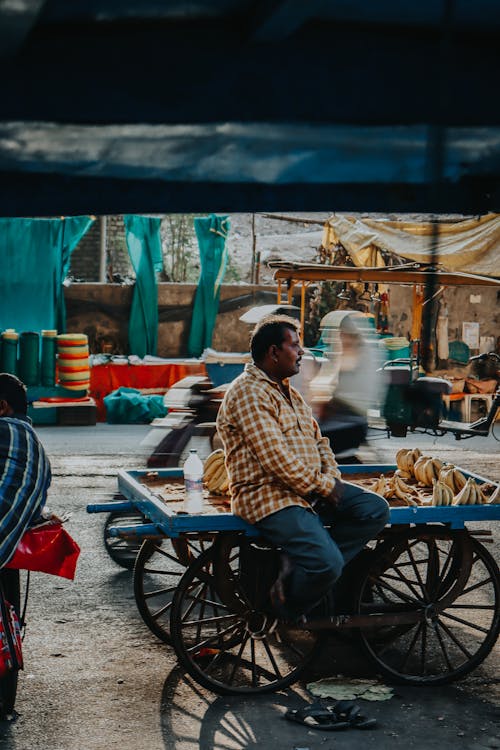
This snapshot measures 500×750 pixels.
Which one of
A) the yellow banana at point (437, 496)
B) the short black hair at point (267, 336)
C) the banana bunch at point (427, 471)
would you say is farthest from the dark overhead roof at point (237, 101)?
the banana bunch at point (427, 471)

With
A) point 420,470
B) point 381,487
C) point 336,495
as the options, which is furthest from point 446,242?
point 336,495

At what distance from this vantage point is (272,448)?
4461 millimetres

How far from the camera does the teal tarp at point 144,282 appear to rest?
55.2 feet

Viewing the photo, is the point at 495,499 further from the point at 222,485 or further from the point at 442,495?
the point at 222,485

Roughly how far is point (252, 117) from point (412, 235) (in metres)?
13.0

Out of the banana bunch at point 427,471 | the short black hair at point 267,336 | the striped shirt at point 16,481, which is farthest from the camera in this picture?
the banana bunch at point 427,471

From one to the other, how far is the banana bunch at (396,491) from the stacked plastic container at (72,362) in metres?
10.00

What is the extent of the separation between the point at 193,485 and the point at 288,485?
2.68ft

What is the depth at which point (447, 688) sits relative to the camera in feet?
15.9

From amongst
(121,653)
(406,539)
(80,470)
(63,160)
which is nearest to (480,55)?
(63,160)

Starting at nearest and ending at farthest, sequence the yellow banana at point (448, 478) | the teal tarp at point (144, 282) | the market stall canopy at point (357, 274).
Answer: the yellow banana at point (448, 478)
the market stall canopy at point (357, 274)
the teal tarp at point (144, 282)

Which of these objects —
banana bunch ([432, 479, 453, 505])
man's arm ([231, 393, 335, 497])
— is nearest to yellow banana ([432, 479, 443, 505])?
banana bunch ([432, 479, 453, 505])

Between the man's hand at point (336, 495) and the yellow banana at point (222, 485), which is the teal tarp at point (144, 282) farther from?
the man's hand at point (336, 495)

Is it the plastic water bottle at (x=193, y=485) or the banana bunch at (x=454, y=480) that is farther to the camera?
the banana bunch at (x=454, y=480)
